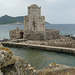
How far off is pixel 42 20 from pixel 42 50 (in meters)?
10.4

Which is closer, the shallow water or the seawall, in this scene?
the shallow water

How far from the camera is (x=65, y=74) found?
4270mm

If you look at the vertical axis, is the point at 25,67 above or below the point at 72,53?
above

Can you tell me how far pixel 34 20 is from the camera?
2781 centimetres

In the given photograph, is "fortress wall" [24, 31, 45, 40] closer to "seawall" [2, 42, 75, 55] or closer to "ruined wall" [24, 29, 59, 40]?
"ruined wall" [24, 29, 59, 40]

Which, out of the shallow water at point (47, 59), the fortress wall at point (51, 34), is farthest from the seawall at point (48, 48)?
the fortress wall at point (51, 34)

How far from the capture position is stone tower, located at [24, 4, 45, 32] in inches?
1067

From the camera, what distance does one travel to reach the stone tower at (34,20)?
27103mm

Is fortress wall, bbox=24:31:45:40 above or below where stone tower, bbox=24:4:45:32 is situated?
below

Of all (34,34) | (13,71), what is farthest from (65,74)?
(34,34)

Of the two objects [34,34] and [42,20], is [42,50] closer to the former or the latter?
[34,34]

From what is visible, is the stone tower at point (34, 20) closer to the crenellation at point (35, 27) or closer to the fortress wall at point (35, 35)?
the crenellation at point (35, 27)

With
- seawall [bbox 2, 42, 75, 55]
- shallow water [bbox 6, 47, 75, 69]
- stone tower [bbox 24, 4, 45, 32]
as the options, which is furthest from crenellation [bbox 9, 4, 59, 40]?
shallow water [bbox 6, 47, 75, 69]

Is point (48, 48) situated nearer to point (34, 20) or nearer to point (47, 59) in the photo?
point (47, 59)
